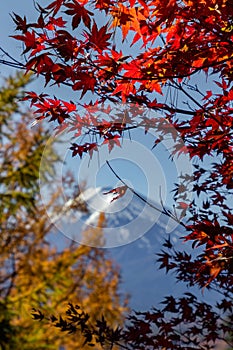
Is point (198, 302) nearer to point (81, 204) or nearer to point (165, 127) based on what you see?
point (165, 127)

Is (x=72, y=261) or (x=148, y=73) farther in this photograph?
(x=72, y=261)

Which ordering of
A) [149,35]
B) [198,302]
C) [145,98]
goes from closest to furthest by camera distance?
[149,35], [145,98], [198,302]

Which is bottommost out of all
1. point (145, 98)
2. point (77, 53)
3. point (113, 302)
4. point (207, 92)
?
point (77, 53)

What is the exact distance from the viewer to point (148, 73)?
244 centimetres

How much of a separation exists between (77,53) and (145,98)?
0.61 metres

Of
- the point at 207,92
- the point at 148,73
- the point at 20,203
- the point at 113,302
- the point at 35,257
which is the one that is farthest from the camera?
the point at 113,302

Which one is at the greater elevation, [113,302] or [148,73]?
[113,302]

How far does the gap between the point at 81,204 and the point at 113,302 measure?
3.78m

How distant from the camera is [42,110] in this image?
2881 mm

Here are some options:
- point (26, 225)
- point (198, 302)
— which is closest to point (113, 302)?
point (26, 225)

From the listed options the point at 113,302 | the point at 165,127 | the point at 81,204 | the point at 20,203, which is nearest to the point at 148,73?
the point at 165,127

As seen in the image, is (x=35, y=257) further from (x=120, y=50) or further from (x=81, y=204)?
(x=120, y=50)

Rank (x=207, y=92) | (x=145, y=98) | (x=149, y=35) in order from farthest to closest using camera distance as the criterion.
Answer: (x=207, y=92) < (x=145, y=98) < (x=149, y=35)

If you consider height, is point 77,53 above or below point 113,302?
below
